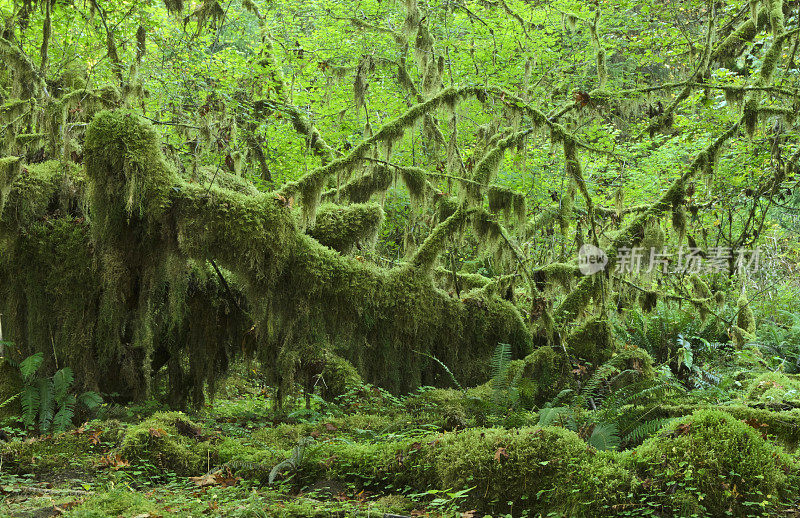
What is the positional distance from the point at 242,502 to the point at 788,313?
38.4ft

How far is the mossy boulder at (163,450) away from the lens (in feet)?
15.6

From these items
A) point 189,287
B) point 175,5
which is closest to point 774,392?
point 189,287

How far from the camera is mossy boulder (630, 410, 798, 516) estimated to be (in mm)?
3322

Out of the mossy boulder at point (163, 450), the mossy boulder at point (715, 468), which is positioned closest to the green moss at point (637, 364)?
the mossy boulder at point (715, 468)

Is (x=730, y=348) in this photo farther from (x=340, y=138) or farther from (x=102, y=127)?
(x=102, y=127)

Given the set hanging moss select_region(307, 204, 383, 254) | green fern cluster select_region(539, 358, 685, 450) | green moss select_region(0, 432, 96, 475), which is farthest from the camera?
hanging moss select_region(307, 204, 383, 254)

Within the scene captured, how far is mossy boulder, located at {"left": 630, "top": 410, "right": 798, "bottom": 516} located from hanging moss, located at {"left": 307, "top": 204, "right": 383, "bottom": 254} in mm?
4131

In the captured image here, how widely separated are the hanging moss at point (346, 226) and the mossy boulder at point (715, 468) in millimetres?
4131

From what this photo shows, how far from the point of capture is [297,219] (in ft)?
21.6

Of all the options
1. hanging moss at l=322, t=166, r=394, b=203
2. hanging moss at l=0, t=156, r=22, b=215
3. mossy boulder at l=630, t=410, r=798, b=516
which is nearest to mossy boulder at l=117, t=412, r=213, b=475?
hanging moss at l=0, t=156, r=22, b=215

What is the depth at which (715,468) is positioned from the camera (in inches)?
136

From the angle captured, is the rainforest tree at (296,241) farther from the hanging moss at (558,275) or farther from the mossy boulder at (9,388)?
the mossy boulder at (9,388)

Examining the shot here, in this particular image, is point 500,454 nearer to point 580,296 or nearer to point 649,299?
point 580,296

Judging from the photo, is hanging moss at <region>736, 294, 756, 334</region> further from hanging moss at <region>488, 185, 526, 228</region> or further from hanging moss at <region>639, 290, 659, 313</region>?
hanging moss at <region>488, 185, 526, 228</region>
